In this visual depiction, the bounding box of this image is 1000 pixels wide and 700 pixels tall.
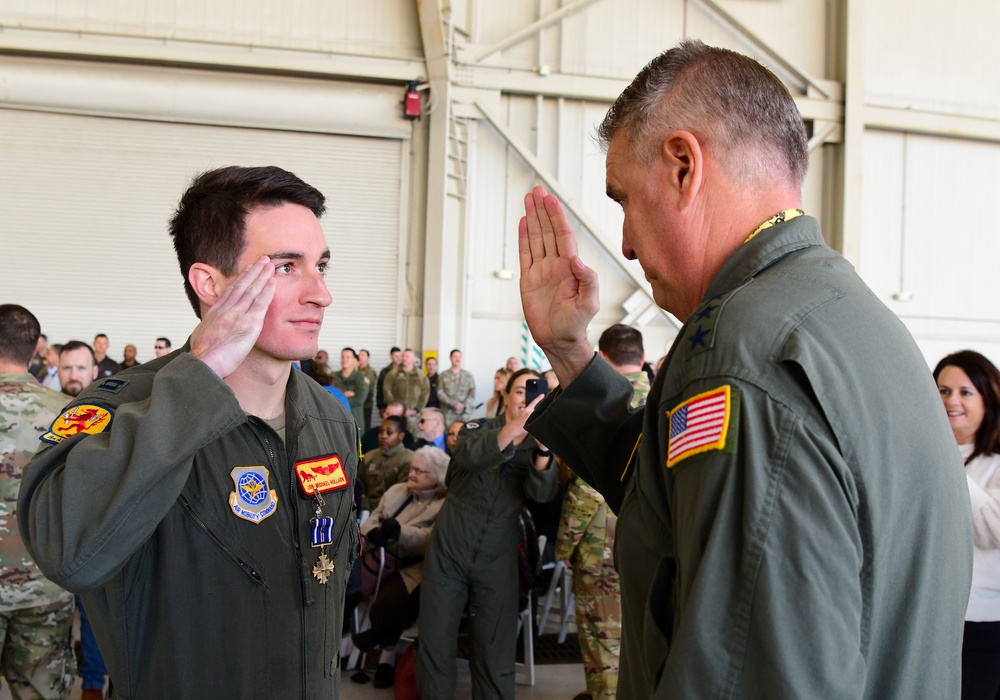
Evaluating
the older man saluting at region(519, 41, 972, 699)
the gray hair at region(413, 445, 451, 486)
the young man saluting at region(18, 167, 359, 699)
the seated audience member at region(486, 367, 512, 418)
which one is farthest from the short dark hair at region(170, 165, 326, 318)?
the seated audience member at region(486, 367, 512, 418)

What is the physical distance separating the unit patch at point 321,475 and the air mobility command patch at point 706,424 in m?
1.07

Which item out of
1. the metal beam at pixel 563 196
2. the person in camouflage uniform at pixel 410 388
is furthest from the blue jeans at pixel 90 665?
the metal beam at pixel 563 196

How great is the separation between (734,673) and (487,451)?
327cm

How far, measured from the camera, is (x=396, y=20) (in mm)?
11828

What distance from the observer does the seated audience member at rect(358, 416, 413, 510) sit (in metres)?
5.83

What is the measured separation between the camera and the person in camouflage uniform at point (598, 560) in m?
3.98

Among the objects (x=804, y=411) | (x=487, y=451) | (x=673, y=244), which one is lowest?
(x=487, y=451)

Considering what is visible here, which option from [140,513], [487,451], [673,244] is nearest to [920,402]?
[673,244]

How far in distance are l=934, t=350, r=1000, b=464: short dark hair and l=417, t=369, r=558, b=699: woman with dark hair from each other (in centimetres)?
200

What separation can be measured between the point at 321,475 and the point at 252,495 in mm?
187

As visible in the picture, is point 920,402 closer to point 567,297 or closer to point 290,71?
point 567,297

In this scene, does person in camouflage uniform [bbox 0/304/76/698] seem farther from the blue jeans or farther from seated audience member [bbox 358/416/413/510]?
seated audience member [bbox 358/416/413/510]

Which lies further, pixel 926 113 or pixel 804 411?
pixel 926 113

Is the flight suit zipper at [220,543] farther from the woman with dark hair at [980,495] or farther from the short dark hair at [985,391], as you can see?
the short dark hair at [985,391]
